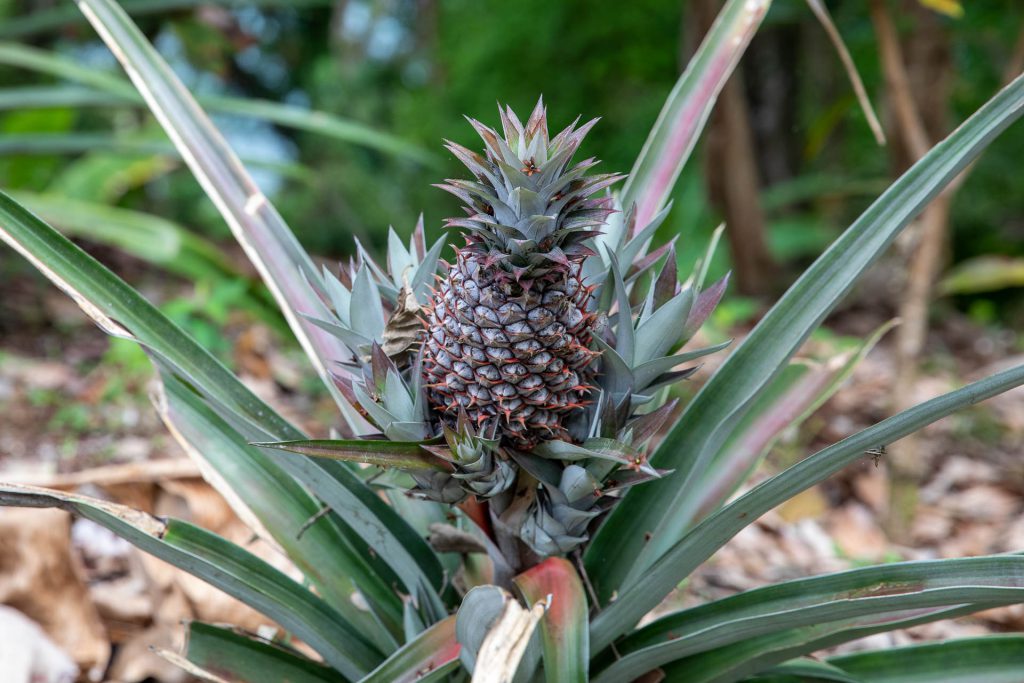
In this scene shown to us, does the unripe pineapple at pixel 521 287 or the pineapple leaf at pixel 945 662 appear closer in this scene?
the unripe pineapple at pixel 521 287

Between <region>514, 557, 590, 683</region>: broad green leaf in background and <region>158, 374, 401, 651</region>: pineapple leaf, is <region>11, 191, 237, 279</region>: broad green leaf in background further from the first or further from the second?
<region>514, 557, 590, 683</region>: broad green leaf in background

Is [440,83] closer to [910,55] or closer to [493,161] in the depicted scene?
[910,55]

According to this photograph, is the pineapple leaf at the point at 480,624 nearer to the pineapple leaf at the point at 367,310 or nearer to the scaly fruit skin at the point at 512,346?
the scaly fruit skin at the point at 512,346

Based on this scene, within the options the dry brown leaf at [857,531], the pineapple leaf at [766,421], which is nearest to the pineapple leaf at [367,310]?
the pineapple leaf at [766,421]

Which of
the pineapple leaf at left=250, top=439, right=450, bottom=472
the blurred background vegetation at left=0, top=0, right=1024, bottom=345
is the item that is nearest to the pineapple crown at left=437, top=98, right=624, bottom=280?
the pineapple leaf at left=250, top=439, right=450, bottom=472

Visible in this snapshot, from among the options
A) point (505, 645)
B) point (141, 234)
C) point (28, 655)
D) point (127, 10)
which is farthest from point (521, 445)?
point (127, 10)

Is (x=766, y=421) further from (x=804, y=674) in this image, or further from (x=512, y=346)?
(x=512, y=346)

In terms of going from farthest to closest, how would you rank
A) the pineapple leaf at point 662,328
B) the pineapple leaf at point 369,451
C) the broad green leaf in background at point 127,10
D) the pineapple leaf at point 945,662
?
1. the broad green leaf in background at point 127,10
2. the pineapple leaf at point 945,662
3. the pineapple leaf at point 662,328
4. the pineapple leaf at point 369,451

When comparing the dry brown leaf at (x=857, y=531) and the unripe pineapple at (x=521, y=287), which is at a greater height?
the dry brown leaf at (x=857, y=531)
